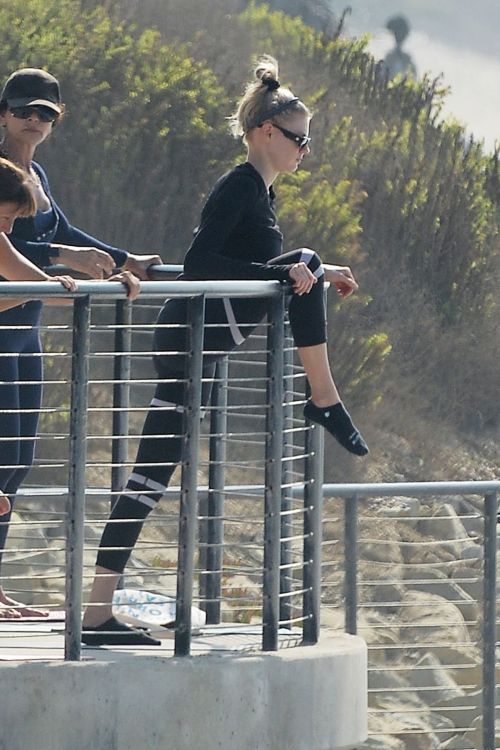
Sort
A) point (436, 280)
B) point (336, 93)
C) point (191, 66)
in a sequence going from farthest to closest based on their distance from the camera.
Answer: point (336, 93) → point (436, 280) → point (191, 66)

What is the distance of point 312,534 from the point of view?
5.70m

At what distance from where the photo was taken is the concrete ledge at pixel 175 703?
4.82 meters

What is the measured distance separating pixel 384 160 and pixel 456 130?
7.01 feet

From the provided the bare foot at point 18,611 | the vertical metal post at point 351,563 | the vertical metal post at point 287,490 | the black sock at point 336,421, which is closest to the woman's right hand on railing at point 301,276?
the vertical metal post at point 287,490

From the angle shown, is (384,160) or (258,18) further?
(258,18)

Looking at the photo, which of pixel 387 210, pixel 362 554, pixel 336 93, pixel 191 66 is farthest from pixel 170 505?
pixel 336 93

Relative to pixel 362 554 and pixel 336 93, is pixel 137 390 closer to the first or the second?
pixel 362 554

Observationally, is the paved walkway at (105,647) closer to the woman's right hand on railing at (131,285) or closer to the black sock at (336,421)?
the black sock at (336,421)

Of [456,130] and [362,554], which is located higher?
[456,130]

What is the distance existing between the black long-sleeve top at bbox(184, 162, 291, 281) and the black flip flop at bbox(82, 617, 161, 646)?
1.05 m

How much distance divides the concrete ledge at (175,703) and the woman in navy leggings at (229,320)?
384mm

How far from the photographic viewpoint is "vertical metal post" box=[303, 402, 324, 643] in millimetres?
5691

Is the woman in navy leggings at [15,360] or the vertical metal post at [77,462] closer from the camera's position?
the vertical metal post at [77,462]

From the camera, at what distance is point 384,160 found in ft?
73.9
